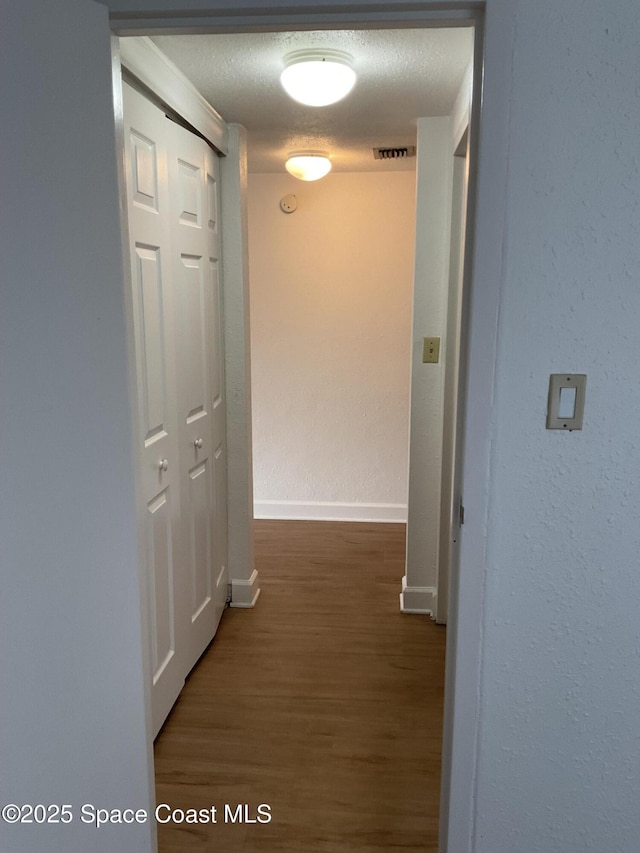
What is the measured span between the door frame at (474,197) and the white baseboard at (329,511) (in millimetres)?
2776

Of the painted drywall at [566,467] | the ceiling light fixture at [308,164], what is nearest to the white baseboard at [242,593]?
the painted drywall at [566,467]

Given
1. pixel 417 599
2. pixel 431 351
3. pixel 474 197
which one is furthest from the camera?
pixel 417 599

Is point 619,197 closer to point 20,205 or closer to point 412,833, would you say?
point 20,205

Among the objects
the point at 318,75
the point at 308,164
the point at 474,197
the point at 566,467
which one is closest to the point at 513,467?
the point at 566,467

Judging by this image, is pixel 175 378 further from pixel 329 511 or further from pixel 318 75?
pixel 329 511

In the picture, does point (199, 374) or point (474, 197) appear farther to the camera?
point (199, 374)

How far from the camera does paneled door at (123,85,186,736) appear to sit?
1.78 m

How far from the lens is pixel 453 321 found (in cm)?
267

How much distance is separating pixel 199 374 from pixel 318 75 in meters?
1.09

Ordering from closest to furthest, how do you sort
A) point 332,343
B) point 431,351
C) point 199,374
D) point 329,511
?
point 199,374 → point 431,351 → point 332,343 → point 329,511

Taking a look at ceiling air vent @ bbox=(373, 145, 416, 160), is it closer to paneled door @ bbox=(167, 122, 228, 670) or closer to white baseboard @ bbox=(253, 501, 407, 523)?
paneled door @ bbox=(167, 122, 228, 670)

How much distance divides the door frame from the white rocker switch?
0.12 m

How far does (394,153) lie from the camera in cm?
318

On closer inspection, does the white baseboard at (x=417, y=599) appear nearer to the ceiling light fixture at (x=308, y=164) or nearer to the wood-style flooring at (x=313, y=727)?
the wood-style flooring at (x=313, y=727)
